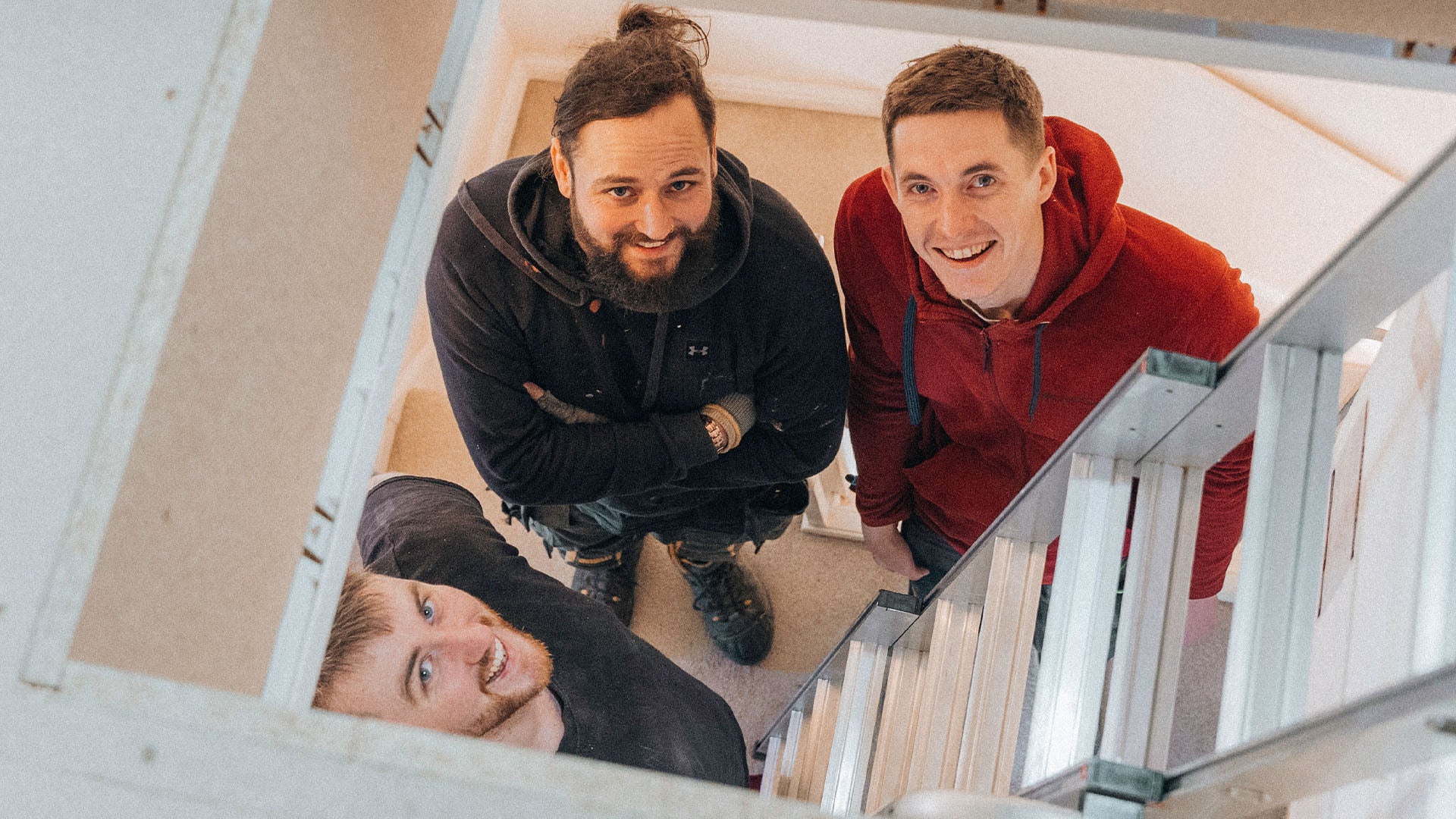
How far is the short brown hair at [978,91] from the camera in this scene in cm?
151

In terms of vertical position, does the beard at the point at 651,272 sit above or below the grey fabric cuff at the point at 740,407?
above

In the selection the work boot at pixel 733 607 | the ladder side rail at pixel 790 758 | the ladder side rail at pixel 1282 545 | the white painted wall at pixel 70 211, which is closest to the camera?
the white painted wall at pixel 70 211

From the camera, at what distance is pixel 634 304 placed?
62.4 inches

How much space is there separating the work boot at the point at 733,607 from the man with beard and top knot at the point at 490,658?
561mm

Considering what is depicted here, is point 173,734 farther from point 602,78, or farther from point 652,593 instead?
point 652,593

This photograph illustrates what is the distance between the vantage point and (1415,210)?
0.63 m

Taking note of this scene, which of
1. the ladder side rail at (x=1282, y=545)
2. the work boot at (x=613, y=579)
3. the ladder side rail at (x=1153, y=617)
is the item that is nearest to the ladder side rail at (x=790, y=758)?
the work boot at (x=613, y=579)

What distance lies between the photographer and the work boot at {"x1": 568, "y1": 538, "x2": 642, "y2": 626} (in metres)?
2.58

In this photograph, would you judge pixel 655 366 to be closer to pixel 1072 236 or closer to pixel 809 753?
pixel 1072 236

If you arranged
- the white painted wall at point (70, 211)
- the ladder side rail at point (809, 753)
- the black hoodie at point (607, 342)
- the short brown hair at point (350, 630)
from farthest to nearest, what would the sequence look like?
the ladder side rail at point (809, 753), the black hoodie at point (607, 342), the short brown hair at point (350, 630), the white painted wall at point (70, 211)

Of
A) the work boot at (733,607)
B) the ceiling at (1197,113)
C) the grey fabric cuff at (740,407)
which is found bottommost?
the work boot at (733,607)

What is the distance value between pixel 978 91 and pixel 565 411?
32.3 inches

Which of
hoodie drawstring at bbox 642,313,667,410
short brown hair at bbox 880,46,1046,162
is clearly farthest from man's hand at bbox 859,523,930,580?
short brown hair at bbox 880,46,1046,162

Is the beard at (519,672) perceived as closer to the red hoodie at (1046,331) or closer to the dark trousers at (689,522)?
the dark trousers at (689,522)
